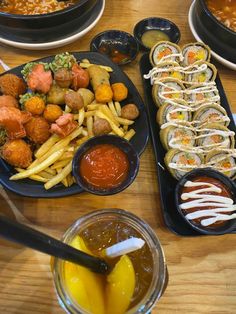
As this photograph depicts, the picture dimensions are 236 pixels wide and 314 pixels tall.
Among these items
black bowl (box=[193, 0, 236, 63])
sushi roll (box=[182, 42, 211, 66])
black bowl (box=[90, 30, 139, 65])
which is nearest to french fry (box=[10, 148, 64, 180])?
black bowl (box=[90, 30, 139, 65])

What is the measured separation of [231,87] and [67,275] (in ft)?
5.07

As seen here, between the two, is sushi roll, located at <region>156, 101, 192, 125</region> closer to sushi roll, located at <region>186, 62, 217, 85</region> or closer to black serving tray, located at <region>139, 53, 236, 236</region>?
black serving tray, located at <region>139, 53, 236, 236</region>

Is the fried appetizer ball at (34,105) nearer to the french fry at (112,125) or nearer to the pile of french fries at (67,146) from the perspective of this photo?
the pile of french fries at (67,146)

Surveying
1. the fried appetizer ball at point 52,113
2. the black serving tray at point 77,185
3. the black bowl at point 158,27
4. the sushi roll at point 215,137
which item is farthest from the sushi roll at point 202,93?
the fried appetizer ball at point 52,113

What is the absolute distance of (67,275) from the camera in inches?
44.0

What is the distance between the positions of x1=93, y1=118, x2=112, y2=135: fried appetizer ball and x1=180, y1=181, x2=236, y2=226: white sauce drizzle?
46 cm

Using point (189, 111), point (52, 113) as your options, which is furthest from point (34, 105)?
point (189, 111)

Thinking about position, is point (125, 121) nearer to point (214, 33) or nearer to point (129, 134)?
point (129, 134)

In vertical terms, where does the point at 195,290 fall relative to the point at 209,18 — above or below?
below

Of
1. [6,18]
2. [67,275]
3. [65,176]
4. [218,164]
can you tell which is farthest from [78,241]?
[6,18]

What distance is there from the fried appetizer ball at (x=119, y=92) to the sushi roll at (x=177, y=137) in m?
0.28

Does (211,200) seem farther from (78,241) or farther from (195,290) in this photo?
(78,241)

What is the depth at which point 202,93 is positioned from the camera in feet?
6.23

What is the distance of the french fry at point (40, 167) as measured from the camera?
1558 millimetres
